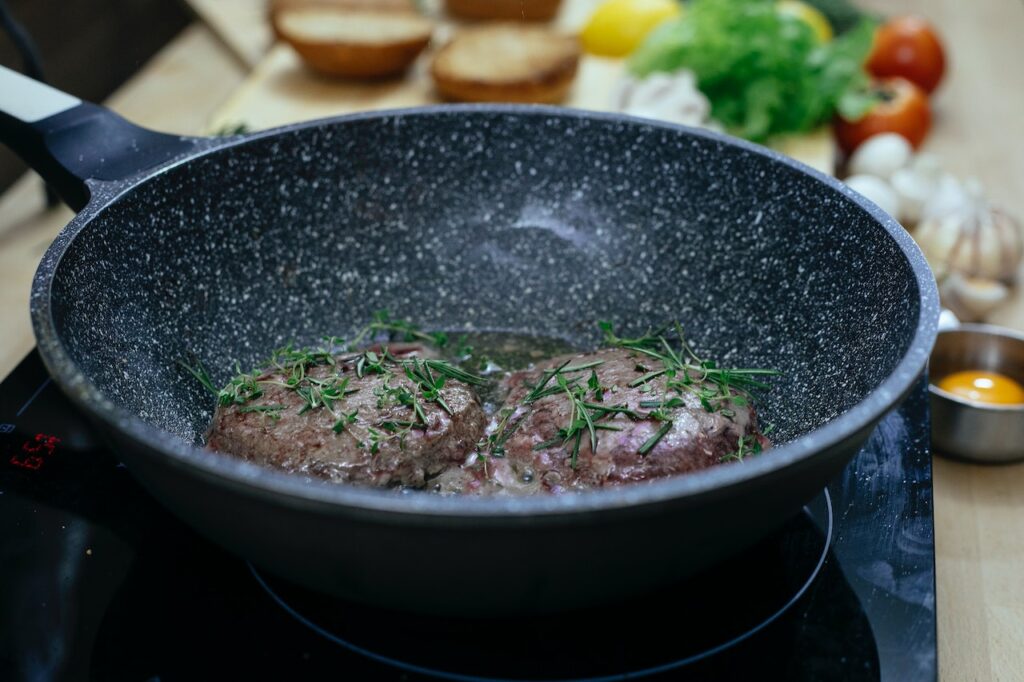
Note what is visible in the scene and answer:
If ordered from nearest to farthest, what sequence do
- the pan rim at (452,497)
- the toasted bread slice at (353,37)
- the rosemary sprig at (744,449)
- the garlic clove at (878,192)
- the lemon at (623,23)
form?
1. the pan rim at (452,497)
2. the rosemary sprig at (744,449)
3. the garlic clove at (878,192)
4. the toasted bread slice at (353,37)
5. the lemon at (623,23)

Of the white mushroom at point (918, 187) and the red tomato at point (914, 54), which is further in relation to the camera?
the red tomato at point (914, 54)

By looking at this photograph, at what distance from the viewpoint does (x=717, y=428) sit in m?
0.99

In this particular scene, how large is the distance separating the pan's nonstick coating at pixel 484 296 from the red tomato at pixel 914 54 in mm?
1351

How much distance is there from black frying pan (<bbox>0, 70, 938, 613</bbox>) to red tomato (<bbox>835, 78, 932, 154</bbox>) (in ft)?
3.19

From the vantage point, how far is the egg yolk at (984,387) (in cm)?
137

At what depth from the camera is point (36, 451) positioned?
1.12m

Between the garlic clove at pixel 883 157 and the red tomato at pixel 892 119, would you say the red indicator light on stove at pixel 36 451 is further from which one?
the red tomato at pixel 892 119

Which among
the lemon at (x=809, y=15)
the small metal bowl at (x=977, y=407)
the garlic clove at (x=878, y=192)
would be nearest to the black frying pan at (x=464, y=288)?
the small metal bowl at (x=977, y=407)

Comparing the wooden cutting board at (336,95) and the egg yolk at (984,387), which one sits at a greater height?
the wooden cutting board at (336,95)

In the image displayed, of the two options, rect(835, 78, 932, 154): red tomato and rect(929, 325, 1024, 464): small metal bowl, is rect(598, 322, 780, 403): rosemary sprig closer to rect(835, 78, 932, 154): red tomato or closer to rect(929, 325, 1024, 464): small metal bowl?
rect(929, 325, 1024, 464): small metal bowl

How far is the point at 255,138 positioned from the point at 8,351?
546 mm

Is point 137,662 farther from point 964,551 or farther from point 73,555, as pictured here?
point 964,551

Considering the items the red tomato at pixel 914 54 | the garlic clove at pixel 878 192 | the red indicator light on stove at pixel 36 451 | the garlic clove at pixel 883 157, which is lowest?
the red tomato at pixel 914 54

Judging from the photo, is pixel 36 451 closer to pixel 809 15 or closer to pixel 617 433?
pixel 617 433
